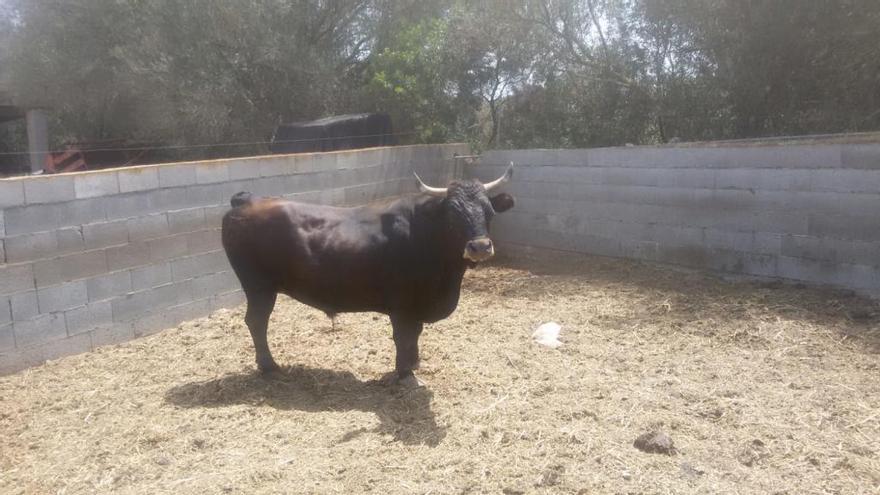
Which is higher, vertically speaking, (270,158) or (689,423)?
(270,158)

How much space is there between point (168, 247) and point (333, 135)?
4642 mm

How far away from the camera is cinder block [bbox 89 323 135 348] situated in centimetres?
564

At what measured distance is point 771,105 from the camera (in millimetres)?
10219

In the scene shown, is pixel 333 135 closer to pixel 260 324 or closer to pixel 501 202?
pixel 260 324

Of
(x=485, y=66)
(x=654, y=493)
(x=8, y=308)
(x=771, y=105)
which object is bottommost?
(x=654, y=493)

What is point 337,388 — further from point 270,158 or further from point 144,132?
point 144,132

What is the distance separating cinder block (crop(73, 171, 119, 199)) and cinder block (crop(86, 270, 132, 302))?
0.66m

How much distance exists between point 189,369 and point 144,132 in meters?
11.0

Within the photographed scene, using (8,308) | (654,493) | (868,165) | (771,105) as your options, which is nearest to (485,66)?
(771,105)

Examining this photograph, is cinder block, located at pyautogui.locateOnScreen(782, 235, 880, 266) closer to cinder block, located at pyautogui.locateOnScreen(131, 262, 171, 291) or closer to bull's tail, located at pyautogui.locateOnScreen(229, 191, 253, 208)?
bull's tail, located at pyautogui.locateOnScreen(229, 191, 253, 208)

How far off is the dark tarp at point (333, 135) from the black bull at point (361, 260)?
203 inches

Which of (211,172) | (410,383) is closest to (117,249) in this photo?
(211,172)

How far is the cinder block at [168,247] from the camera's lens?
6.15 metres

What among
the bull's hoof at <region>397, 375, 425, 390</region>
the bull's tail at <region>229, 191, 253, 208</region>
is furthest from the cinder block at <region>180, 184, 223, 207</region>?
the bull's hoof at <region>397, 375, 425, 390</region>
